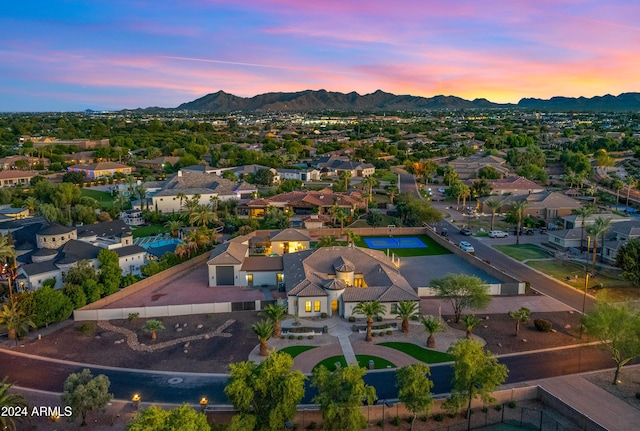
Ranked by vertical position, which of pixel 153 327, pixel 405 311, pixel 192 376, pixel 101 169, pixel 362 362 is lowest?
pixel 192 376

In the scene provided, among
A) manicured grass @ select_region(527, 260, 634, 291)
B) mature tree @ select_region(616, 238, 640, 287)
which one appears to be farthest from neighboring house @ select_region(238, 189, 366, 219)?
mature tree @ select_region(616, 238, 640, 287)

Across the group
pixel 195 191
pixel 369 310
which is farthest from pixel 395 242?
pixel 195 191

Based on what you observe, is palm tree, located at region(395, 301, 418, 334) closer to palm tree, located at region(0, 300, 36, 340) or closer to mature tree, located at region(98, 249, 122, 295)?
mature tree, located at region(98, 249, 122, 295)

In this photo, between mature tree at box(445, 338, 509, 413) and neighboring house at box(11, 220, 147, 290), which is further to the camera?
neighboring house at box(11, 220, 147, 290)

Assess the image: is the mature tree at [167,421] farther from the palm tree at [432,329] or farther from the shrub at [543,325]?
the shrub at [543,325]

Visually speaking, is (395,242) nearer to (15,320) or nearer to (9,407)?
(15,320)
